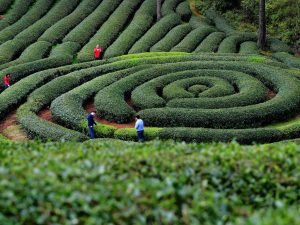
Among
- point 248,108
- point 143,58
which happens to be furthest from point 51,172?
point 143,58

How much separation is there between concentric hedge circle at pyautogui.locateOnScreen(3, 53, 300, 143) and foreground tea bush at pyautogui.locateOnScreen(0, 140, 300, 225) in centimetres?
810

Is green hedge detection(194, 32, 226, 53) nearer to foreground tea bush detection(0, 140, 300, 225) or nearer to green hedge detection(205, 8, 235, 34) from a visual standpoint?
green hedge detection(205, 8, 235, 34)

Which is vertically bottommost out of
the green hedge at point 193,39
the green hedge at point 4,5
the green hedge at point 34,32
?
the green hedge at point 193,39

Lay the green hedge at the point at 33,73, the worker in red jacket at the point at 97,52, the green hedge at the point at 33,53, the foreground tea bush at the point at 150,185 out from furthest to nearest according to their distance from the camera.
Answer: the worker in red jacket at the point at 97,52 < the green hedge at the point at 33,53 < the green hedge at the point at 33,73 < the foreground tea bush at the point at 150,185

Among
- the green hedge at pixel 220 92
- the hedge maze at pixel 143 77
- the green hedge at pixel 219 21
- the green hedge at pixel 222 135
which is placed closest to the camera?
the green hedge at pixel 222 135

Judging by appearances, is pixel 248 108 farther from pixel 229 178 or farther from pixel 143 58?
pixel 229 178

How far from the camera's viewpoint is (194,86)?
25516 mm

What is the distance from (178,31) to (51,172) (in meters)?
30.1

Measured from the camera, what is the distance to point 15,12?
42.2 m

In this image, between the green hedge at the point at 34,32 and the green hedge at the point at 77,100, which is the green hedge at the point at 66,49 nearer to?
the green hedge at the point at 34,32

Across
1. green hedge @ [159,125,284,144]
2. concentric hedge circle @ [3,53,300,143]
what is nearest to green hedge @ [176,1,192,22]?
concentric hedge circle @ [3,53,300,143]

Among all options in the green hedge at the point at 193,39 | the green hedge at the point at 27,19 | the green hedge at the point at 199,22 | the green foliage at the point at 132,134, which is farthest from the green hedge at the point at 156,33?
the green foliage at the point at 132,134

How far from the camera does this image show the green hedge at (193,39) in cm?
3591

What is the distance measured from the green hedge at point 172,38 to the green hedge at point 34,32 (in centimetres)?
880
